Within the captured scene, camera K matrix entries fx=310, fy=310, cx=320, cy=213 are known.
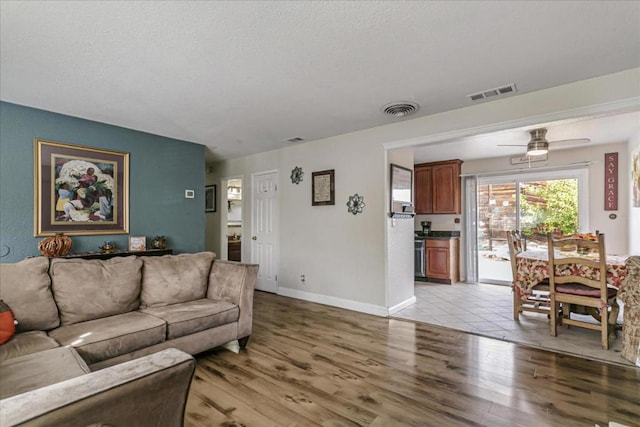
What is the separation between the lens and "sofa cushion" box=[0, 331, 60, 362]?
1796 mm

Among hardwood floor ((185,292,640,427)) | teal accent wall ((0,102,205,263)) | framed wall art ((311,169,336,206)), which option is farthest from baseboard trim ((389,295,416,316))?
teal accent wall ((0,102,205,263))

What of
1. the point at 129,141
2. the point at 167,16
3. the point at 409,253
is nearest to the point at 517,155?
the point at 409,253

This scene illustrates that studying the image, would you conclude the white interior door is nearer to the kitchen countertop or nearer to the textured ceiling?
the textured ceiling

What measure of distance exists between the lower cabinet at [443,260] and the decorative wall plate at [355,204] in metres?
2.60

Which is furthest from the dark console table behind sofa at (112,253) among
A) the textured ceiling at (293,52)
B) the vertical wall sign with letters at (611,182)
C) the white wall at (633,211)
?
the vertical wall sign with letters at (611,182)

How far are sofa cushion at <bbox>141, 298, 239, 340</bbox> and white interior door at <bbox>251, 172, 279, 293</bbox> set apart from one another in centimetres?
238

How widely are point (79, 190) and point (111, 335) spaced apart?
7.52 feet

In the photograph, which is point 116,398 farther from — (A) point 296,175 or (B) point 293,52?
(A) point 296,175

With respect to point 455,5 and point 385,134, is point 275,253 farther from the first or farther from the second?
point 455,5

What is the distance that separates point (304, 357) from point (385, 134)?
2.75m

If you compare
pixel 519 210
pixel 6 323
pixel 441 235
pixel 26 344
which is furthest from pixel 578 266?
pixel 6 323

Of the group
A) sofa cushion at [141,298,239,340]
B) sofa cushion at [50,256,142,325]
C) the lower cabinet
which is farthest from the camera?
the lower cabinet

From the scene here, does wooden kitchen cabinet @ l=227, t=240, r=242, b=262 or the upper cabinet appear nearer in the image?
the upper cabinet

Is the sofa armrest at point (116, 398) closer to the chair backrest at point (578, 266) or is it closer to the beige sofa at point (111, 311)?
the beige sofa at point (111, 311)
